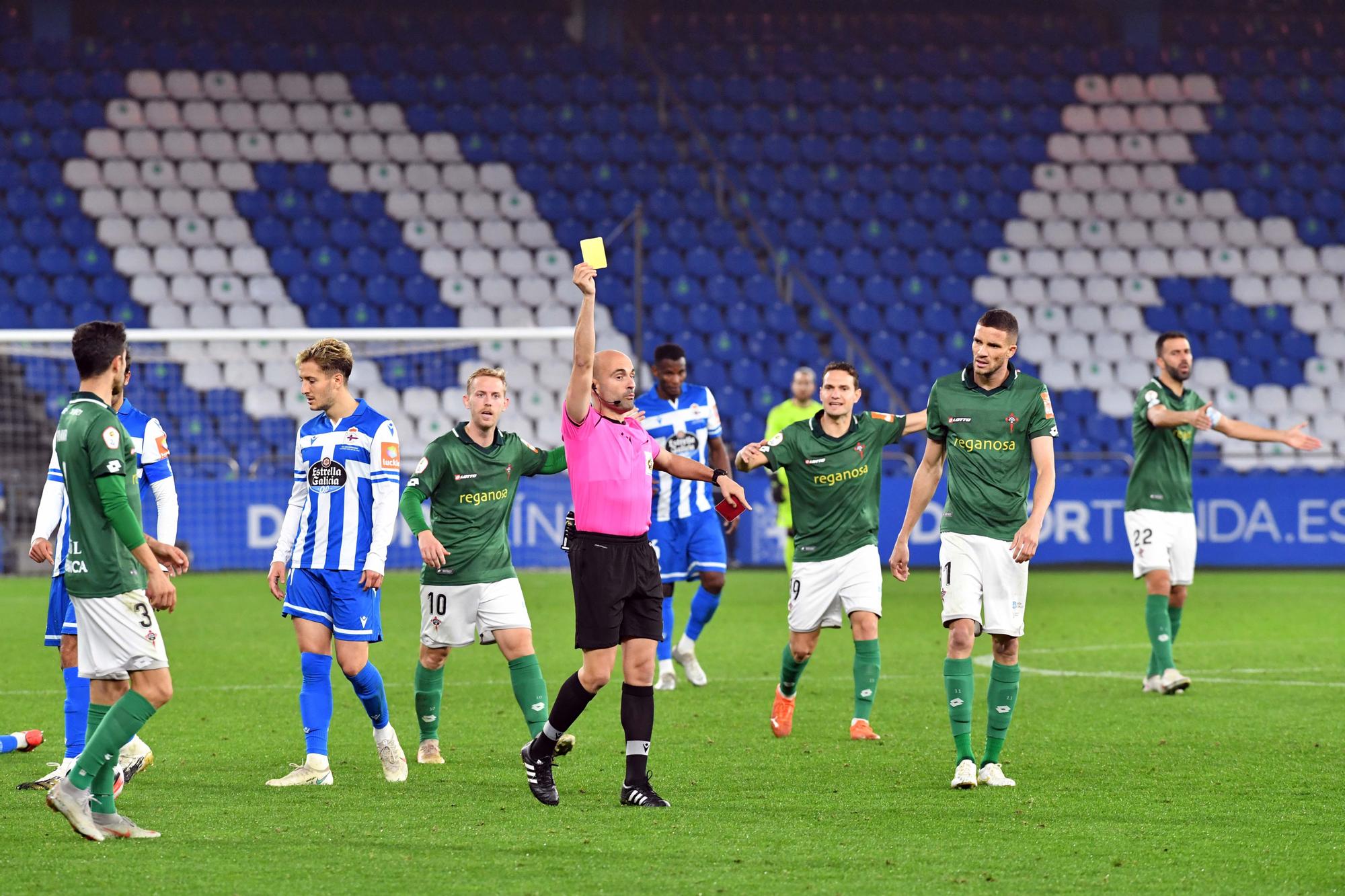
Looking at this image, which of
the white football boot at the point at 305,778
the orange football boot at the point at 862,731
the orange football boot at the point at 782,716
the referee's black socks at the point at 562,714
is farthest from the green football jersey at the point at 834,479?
the white football boot at the point at 305,778

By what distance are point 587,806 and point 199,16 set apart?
22166mm

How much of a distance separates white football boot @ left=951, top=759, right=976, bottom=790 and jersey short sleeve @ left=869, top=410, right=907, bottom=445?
7.22ft

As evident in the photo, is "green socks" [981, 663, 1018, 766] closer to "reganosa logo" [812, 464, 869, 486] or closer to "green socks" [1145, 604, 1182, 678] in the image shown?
"reganosa logo" [812, 464, 869, 486]

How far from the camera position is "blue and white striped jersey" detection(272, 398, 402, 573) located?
708 centimetres

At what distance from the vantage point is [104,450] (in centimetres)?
575

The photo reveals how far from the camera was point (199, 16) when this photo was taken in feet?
84.5

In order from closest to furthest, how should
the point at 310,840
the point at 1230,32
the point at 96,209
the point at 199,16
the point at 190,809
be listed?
the point at 310,840, the point at 190,809, the point at 96,209, the point at 199,16, the point at 1230,32

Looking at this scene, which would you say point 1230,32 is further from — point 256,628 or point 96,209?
point 256,628

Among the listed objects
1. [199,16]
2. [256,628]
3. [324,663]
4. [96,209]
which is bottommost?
[256,628]

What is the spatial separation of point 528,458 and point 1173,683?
469cm

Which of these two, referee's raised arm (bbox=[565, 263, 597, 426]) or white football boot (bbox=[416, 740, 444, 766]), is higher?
referee's raised arm (bbox=[565, 263, 597, 426])

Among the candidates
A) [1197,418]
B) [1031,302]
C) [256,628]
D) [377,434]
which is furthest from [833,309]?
[377,434]

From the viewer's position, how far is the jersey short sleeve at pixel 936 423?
24.1ft

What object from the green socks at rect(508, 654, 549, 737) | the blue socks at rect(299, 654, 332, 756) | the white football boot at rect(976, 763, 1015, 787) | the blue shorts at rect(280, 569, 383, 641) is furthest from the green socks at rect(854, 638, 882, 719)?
the blue socks at rect(299, 654, 332, 756)
